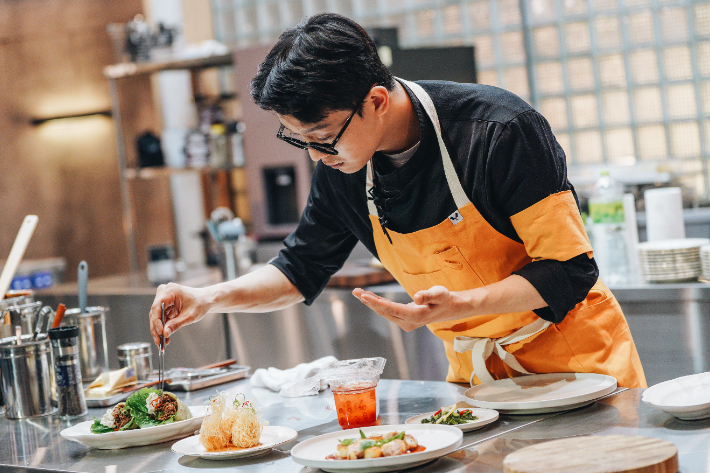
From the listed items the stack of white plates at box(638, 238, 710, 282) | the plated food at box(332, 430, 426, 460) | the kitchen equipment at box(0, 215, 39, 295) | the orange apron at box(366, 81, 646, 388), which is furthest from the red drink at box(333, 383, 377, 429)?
the stack of white plates at box(638, 238, 710, 282)

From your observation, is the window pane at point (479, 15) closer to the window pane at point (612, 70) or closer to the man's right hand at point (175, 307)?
the window pane at point (612, 70)

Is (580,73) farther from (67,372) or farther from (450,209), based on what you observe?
(67,372)

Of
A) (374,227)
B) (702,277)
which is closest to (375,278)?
(702,277)

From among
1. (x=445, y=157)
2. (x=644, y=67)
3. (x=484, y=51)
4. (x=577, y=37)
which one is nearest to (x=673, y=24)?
(x=644, y=67)

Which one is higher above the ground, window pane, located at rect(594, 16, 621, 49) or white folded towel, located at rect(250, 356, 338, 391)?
window pane, located at rect(594, 16, 621, 49)

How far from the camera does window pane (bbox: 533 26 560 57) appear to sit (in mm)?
4633

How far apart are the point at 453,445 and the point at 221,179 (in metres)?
4.66

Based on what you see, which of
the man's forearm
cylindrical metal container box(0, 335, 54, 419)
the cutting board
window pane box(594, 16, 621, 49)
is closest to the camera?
the cutting board

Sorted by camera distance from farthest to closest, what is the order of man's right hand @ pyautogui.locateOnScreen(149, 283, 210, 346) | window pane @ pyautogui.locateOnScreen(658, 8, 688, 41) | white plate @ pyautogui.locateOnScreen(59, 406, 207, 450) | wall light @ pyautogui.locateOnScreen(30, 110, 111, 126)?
wall light @ pyautogui.locateOnScreen(30, 110, 111, 126) < window pane @ pyautogui.locateOnScreen(658, 8, 688, 41) < man's right hand @ pyautogui.locateOnScreen(149, 283, 210, 346) < white plate @ pyautogui.locateOnScreen(59, 406, 207, 450)

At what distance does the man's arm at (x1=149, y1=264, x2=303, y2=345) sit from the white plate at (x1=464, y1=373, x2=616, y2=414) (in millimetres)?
561

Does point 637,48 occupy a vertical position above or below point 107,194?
above

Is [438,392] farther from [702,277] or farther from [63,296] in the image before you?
[63,296]

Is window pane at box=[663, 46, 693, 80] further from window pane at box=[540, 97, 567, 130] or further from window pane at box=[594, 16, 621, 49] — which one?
window pane at box=[540, 97, 567, 130]

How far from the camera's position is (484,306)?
136 cm
